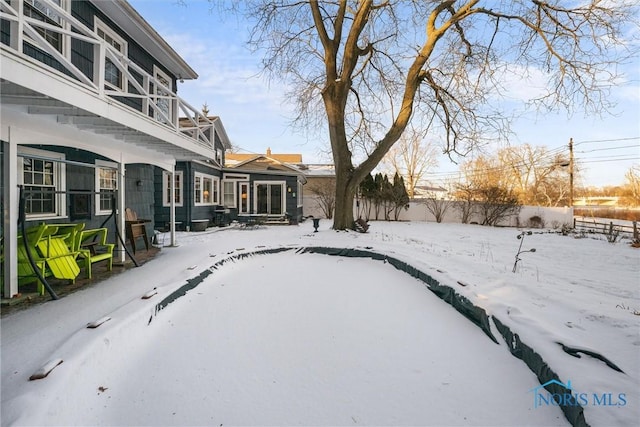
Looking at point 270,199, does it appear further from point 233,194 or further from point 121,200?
Result: point 121,200

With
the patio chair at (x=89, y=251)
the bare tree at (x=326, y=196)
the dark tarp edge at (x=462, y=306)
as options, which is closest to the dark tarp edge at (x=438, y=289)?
the dark tarp edge at (x=462, y=306)

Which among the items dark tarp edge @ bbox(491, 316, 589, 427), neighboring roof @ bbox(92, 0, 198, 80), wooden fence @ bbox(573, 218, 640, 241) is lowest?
dark tarp edge @ bbox(491, 316, 589, 427)

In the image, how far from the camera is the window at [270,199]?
54.5ft

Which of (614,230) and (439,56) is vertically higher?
(439,56)

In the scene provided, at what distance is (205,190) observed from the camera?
558 inches

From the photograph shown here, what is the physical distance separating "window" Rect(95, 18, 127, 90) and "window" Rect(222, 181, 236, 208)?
9.02m

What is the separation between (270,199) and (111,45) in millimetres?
10497

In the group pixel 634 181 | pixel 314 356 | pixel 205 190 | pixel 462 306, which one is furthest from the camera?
pixel 634 181

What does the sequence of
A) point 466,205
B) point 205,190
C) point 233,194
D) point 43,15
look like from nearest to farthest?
1. point 43,15
2. point 205,190
3. point 233,194
4. point 466,205

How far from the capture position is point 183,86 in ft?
36.9

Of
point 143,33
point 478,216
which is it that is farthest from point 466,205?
point 143,33

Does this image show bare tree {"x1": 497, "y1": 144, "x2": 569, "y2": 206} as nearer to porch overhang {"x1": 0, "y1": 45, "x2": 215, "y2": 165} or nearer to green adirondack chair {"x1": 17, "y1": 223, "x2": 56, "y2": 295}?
porch overhang {"x1": 0, "y1": 45, "x2": 215, "y2": 165}

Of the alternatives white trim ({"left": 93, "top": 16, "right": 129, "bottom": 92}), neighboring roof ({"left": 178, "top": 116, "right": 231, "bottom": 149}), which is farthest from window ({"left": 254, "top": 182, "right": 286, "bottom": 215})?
white trim ({"left": 93, "top": 16, "right": 129, "bottom": 92})

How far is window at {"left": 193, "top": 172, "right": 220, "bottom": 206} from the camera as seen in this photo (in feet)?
43.4
